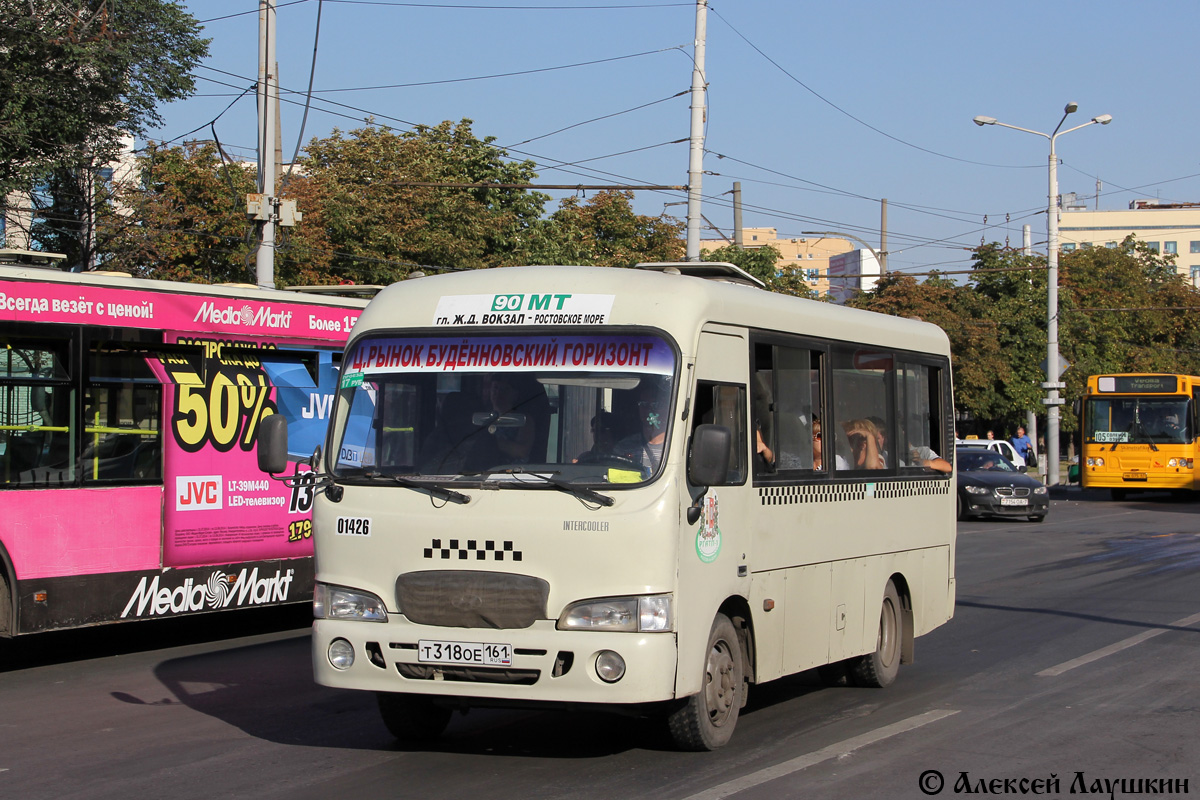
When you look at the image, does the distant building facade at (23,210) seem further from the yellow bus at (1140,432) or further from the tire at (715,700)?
the yellow bus at (1140,432)

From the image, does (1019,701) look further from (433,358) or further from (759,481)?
(433,358)

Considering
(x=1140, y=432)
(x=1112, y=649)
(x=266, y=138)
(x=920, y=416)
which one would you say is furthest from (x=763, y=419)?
(x=1140, y=432)

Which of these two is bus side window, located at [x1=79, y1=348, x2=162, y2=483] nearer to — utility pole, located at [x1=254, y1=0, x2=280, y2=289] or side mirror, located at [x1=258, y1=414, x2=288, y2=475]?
side mirror, located at [x1=258, y1=414, x2=288, y2=475]

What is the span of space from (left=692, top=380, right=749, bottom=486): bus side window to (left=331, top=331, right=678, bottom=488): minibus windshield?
0.30 metres

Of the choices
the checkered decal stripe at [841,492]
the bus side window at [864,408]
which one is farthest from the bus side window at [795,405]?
the bus side window at [864,408]

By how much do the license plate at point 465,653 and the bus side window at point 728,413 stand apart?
5.01ft

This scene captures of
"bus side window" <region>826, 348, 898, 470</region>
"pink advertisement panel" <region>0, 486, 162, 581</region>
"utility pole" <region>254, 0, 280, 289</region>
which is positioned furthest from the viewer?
"utility pole" <region>254, 0, 280, 289</region>

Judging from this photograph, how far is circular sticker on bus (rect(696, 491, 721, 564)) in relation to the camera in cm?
693

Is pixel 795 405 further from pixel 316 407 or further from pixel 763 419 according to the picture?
pixel 316 407

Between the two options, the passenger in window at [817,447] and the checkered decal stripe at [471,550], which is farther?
the passenger in window at [817,447]

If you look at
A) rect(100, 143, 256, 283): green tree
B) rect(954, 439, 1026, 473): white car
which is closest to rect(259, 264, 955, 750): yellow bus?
rect(954, 439, 1026, 473): white car

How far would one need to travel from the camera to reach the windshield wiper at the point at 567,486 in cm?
663

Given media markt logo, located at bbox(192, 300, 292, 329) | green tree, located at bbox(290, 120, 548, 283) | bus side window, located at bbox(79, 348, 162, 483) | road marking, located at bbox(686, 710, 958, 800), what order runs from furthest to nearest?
green tree, located at bbox(290, 120, 548, 283) → media markt logo, located at bbox(192, 300, 292, 329) → bus side window, located at bbox(79, 348, 162, 483) → road marking, located at bbox(686, 710, 958, 800)

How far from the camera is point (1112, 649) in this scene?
1122 cm
